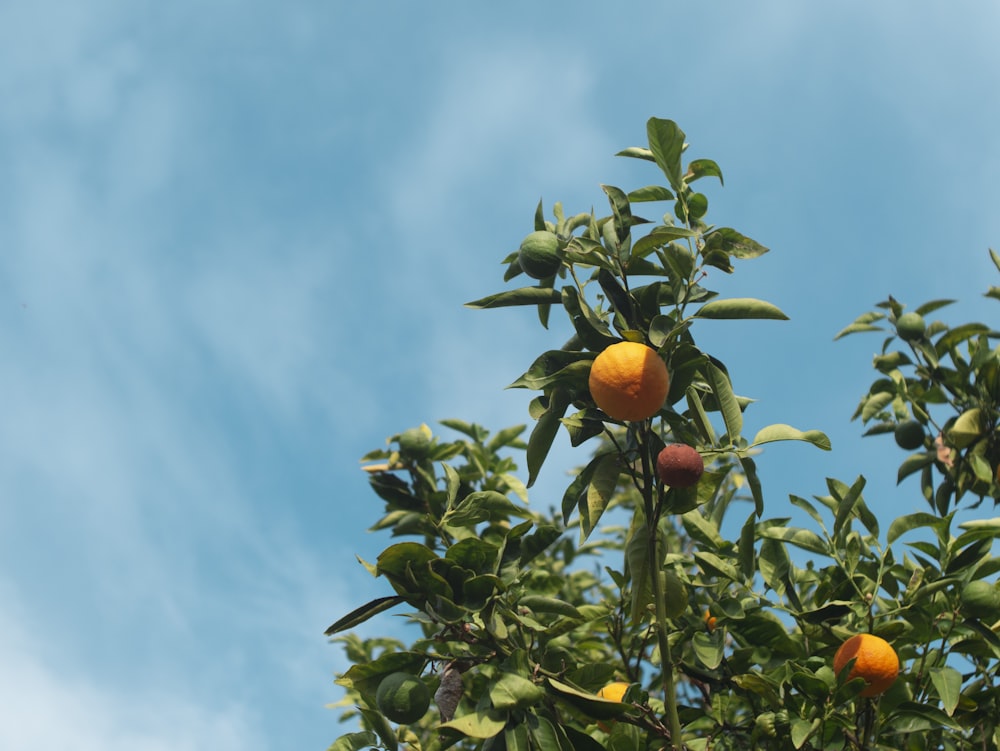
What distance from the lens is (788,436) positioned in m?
3.08

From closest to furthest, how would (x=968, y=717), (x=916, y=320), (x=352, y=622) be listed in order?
(x=352, y=622) → (x=968, y=717) → (x=916, y=320)

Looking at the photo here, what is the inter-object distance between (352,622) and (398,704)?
28 cm

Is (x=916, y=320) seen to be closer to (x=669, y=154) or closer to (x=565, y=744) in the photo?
(x=669, y=154)

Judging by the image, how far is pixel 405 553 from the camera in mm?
2891

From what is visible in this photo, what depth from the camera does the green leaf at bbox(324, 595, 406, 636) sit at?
2.93 metres

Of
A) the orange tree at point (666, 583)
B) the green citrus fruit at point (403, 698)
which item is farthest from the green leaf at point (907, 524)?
the green citrus fruit at point (403, 698)

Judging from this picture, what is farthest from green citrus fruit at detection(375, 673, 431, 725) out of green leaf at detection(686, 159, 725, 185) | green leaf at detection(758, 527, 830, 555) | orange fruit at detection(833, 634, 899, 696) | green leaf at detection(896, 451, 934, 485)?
green leaf at detection(896, 451, 934, 485)

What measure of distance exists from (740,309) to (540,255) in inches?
26.2

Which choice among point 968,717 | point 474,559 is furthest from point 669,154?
point 968,717

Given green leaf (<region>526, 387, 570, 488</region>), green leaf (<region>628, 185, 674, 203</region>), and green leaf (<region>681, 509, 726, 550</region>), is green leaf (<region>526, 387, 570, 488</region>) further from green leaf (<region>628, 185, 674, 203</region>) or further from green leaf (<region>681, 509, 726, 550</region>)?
green leaf (<region>681, 509, 726, 550</region>)

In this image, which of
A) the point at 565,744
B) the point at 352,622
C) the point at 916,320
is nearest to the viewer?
the point at 565,744

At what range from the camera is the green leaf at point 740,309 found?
306cm

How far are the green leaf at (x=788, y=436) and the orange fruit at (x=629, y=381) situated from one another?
45 cm

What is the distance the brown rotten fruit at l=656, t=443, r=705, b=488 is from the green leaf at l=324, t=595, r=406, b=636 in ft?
2.97
